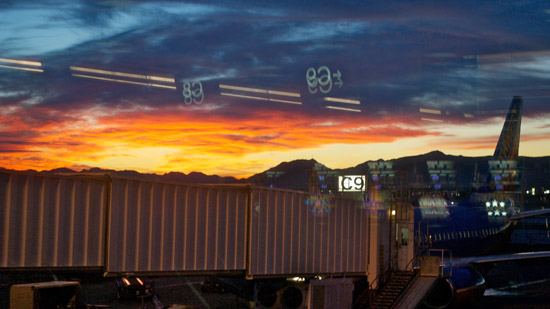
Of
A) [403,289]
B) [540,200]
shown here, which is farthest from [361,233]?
[540,200]

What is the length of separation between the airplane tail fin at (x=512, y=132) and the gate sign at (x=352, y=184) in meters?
86.1

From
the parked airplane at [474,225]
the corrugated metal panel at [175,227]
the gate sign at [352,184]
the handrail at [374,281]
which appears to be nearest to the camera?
the corrugated metal panel at [175,227]

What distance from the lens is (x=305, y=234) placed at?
94.5ft

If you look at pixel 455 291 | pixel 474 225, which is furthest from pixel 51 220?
pixel 474 225

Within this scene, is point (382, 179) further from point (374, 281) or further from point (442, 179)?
point (442, 179)

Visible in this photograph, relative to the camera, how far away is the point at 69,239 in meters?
19.2

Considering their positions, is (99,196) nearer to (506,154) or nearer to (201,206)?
(201,206)

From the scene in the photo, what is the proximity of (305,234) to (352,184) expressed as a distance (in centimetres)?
563

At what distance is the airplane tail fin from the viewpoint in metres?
113

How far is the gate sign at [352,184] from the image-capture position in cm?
3325

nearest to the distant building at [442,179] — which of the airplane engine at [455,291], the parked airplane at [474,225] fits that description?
the parked airplane at [474,225]

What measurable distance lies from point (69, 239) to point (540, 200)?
17217 centimetres

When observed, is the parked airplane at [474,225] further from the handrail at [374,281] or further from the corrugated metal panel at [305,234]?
→ the corrugated metal panel at [305,234]

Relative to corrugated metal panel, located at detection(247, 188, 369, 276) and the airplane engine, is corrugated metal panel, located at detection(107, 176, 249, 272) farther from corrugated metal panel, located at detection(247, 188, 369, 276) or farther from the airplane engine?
the airplane engine
